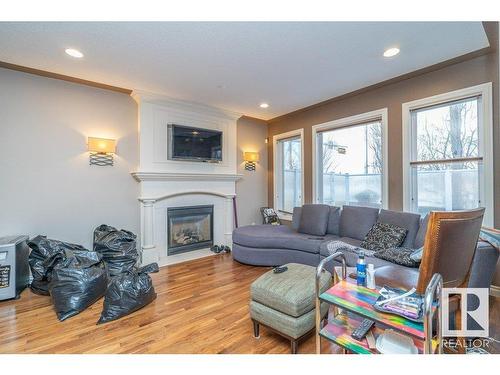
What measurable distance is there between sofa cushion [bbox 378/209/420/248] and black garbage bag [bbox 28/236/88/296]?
12.4ft

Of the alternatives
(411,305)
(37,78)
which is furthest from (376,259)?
(37,78)

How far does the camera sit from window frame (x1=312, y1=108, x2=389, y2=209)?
3.29 m

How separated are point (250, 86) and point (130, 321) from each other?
302cm

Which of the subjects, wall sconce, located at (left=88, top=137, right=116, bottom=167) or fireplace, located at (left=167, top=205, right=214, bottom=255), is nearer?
wall sconce, located at (left=88, top=137, right=116, bottom=167)

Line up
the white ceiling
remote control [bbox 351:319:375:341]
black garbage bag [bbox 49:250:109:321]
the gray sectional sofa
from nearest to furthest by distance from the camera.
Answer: remote control [bbox 351:319:375:341], the white ceiling, black garbage bag [bbox 49:250:109:321], the gray sectional sofa

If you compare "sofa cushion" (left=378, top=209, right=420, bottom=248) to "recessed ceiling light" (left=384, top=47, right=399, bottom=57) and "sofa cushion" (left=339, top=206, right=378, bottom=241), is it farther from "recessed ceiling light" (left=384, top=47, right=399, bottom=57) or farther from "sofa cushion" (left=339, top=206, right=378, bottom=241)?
"recessed ceiling light" (left=384, top=47, right=399, bottom=57)

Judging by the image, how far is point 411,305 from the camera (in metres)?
1.21

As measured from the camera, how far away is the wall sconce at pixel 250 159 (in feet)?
15.2

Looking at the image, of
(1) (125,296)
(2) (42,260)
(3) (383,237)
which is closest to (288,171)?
(3) (383,237)

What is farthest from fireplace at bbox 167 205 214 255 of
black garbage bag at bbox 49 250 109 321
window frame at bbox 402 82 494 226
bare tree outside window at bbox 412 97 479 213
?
window frame at bbox 402 82 494 226

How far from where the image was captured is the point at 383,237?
2.77 m

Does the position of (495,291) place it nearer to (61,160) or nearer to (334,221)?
(334,221)

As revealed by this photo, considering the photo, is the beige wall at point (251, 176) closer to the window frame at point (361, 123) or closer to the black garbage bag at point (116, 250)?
the window frame at point (361, 123)

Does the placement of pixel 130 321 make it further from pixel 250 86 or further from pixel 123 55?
pixel 250 86
